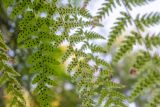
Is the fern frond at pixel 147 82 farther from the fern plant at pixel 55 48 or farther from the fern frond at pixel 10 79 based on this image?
the fern frond at pixel 10 79

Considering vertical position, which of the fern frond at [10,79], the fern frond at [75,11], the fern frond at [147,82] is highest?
the fern frond at [75,11]

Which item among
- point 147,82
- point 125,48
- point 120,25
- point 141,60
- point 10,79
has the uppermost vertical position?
point 120,25

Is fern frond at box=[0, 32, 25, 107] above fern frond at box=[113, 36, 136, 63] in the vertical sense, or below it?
below

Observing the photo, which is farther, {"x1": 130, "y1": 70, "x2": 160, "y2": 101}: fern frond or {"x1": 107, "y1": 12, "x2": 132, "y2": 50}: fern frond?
{"x1": 107, "y1": 12, "x2": 132, "y2": 50}: fern frond

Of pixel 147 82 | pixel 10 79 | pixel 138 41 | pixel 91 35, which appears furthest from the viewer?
pixel 138 41

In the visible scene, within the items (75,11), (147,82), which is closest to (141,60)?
(147,82)

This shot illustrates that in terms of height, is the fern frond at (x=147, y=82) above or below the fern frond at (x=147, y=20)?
below

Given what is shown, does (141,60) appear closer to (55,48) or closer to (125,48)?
(125,48)

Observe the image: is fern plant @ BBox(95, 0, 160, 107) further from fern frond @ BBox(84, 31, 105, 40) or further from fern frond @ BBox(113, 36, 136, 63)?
fern frond @ BBox(84, 31, 105, 40)

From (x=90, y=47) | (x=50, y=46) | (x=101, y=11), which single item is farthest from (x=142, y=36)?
(x=50, y=46)

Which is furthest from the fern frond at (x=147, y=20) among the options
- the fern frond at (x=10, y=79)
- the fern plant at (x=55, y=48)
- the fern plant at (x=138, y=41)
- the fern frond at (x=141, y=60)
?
the fern frond at (x=10, y=79)

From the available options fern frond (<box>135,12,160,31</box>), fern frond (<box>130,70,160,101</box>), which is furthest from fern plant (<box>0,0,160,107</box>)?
fern frond (<box>135,12,160,31</box>)

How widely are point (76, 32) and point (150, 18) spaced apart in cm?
62

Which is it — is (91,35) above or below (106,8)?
below
